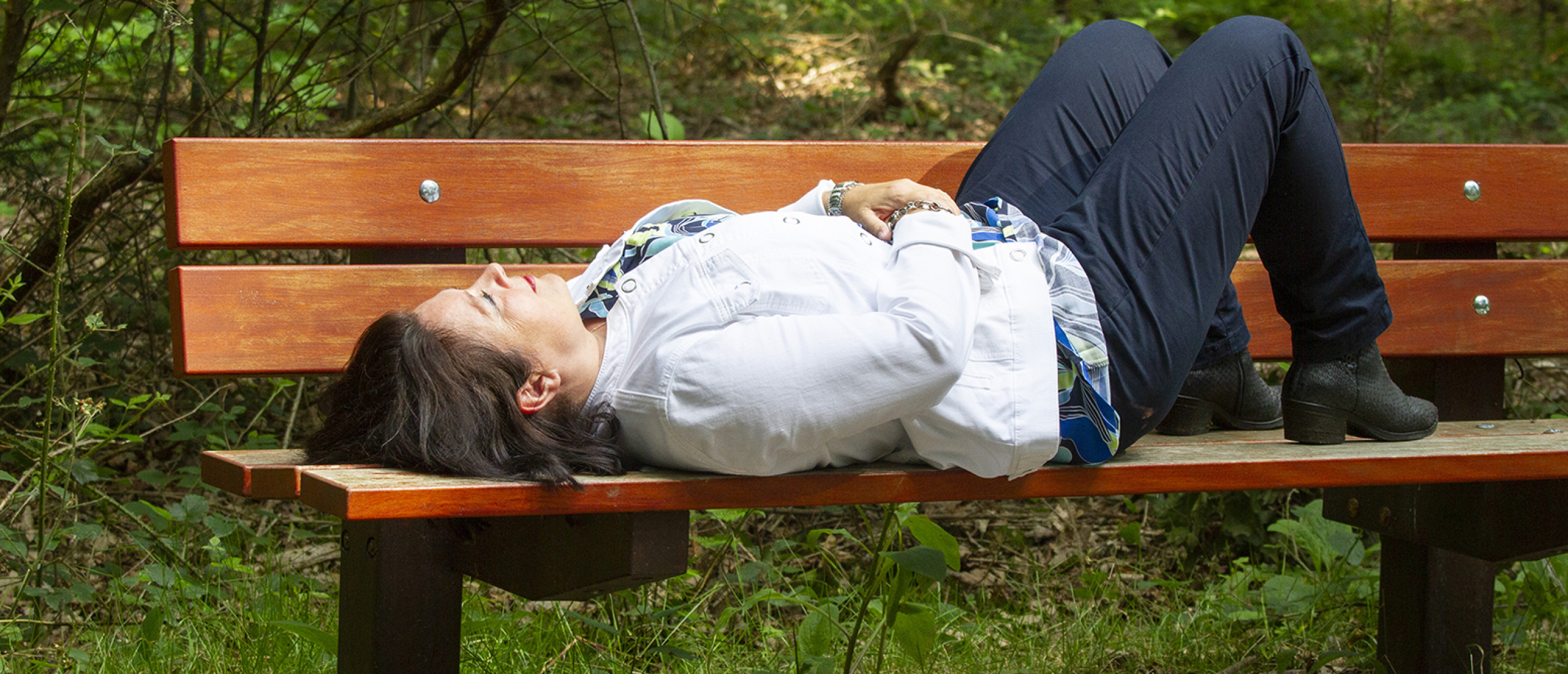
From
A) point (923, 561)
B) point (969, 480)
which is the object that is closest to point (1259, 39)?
point (969, 480)

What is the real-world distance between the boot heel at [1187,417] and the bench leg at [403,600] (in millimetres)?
1279

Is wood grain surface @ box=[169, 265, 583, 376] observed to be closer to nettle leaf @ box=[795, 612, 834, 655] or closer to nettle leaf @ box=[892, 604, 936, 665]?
nettle leaf @ box=[795, 612, 834, 655]

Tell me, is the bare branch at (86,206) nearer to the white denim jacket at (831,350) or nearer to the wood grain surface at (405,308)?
the wood grain surface at (405,308)

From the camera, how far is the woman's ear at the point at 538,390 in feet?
5.63

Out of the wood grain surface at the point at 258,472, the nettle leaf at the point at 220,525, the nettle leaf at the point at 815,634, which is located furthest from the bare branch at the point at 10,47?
the nettle leaf at the point at 815,634

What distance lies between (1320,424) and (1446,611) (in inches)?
25.8

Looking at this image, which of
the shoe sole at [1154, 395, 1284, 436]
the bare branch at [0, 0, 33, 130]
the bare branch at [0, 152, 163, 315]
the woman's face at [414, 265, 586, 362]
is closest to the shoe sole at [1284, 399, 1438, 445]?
the shoe sole at [1154, 395, 1284, 436]

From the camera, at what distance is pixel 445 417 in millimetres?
1590

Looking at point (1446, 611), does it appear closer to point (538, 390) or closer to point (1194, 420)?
point (1194, 420)

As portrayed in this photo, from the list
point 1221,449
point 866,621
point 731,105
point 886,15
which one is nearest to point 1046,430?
point 1221,449

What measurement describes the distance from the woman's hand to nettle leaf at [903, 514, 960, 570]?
1.50 feet

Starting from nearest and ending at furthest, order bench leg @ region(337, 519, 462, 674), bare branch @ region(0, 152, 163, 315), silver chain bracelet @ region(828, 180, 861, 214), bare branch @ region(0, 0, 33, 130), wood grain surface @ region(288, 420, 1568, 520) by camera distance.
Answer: wood grain surface @ region(288, 420, 1568, 520)
bench leg @ region(337, 519, 462, 674)
silver chain bracelet @ region(828, 180, 861, 214)
bare branch @ region(0, 0, 33, 130)
bare branch @ region(0, 152, 163, 315)

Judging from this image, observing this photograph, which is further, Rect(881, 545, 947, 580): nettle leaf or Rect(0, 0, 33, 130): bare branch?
Rect(0, 0, 33, 130): bare branch

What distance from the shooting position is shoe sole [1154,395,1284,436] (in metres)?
2.23
